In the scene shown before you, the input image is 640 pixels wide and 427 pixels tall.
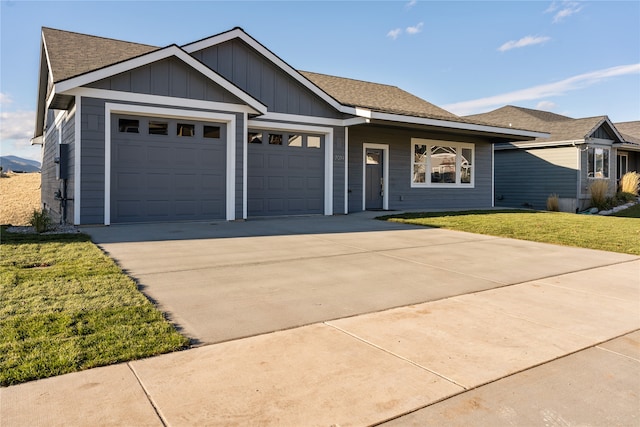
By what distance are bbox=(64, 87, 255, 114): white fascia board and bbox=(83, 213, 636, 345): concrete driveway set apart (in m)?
2.89

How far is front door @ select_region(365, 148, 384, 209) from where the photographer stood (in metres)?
15.8

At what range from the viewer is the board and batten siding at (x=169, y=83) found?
398 inches

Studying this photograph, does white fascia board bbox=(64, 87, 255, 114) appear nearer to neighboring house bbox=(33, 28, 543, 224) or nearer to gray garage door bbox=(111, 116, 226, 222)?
Answer: neighboring house bbox=(33, 28, 543, 224)

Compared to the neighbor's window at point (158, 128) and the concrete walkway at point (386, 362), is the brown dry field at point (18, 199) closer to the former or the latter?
the neighbor's window at point (158, 128)

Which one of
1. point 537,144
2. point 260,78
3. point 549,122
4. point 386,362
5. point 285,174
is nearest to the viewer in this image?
point 386,362

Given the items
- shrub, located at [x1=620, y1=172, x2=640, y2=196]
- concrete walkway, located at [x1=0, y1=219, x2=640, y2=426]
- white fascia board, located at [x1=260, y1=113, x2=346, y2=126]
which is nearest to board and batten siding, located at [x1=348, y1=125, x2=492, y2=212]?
white fascia board, located at [x1=260, y1=113, x2=346, y2=126]

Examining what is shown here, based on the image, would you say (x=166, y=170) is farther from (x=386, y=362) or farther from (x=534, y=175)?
(x=534, y=175)

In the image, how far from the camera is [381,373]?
286 centimetres

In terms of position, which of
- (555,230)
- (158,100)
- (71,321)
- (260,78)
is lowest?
(71,321)

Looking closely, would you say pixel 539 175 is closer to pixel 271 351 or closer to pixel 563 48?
pixel 563 48

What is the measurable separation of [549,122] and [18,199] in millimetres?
28976

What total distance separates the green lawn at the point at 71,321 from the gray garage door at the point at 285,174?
722 cm

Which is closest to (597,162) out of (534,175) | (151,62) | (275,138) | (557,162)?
(557,162)

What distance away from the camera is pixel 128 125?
10.4 meters
